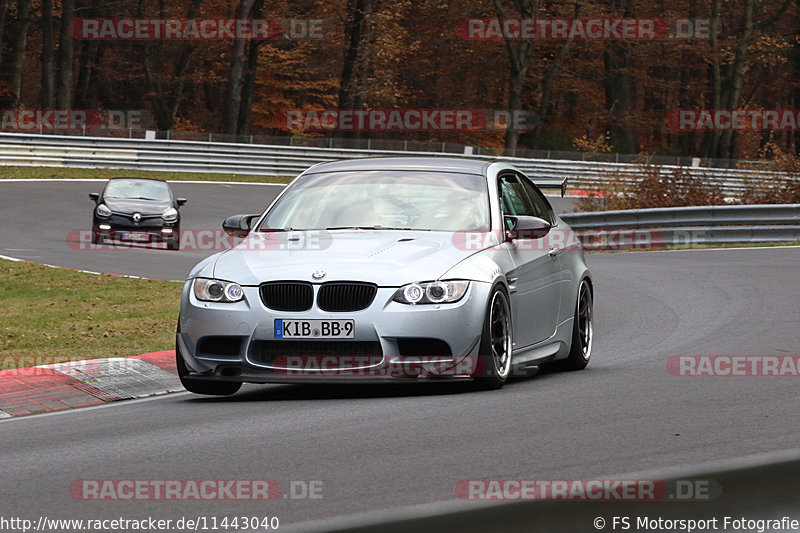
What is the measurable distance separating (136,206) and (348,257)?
18900mm

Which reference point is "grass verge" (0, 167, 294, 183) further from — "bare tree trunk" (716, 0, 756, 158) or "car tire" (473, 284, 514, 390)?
"car tire" (473, 284, 514, 390)

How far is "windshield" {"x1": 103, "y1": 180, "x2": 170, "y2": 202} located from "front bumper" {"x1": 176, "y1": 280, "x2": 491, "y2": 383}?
19193 millimetres

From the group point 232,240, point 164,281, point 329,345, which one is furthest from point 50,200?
point 329,345

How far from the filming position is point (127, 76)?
72688 mm

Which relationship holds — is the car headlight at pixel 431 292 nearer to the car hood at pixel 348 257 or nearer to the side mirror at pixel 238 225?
the car hood at pixel 348 257

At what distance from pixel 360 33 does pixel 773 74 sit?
3279cm

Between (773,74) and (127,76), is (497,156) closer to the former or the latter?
(127,76)

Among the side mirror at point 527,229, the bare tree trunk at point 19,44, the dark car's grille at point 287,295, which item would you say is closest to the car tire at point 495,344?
the side mirror at point 527,229

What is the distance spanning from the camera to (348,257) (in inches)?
331

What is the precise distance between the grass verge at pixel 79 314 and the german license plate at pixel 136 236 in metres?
6.39

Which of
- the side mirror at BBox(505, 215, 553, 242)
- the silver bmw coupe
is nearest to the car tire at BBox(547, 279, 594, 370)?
the silver bmw coupe

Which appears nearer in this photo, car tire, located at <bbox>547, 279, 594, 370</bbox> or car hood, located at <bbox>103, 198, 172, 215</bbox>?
car tire, located at <bbox>547, 279, 594, 370</bbox>

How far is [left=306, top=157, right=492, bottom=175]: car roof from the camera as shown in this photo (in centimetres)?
986

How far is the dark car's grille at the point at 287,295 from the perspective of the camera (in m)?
8.18
